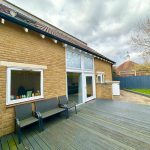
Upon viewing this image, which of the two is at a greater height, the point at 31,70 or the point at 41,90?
the point at 31,70

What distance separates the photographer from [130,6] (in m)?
9.12

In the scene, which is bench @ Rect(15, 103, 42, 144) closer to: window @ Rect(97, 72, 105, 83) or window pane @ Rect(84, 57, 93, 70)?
window pane @ Rect(84, 57, 93, 70)

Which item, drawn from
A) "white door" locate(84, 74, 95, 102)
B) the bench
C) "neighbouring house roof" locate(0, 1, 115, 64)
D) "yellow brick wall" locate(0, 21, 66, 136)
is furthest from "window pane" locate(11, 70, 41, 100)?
"white door" locate(84, 74, 95, 102)

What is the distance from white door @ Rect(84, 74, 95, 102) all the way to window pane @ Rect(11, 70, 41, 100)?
15.2ft

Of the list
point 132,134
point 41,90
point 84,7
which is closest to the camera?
point 132,134

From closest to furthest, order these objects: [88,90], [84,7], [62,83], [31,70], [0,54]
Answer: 1. [0,54]
2. [31,70]
3. [62,83]
4. [84,7]
5. [88,90]

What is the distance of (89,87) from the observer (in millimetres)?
9898

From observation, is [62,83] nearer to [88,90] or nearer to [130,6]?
[88,90]

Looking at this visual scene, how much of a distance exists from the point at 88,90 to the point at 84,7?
651 centimetres

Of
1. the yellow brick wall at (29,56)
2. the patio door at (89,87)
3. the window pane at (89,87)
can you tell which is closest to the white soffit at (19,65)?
the yellow brick wall at (29,56)

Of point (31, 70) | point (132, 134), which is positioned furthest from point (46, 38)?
point (132, 134)

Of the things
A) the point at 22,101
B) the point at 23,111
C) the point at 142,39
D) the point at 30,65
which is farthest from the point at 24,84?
the point at 142,39

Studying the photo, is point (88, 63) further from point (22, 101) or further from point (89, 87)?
point (22, 101)

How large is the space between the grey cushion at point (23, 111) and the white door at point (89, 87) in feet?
17.5
